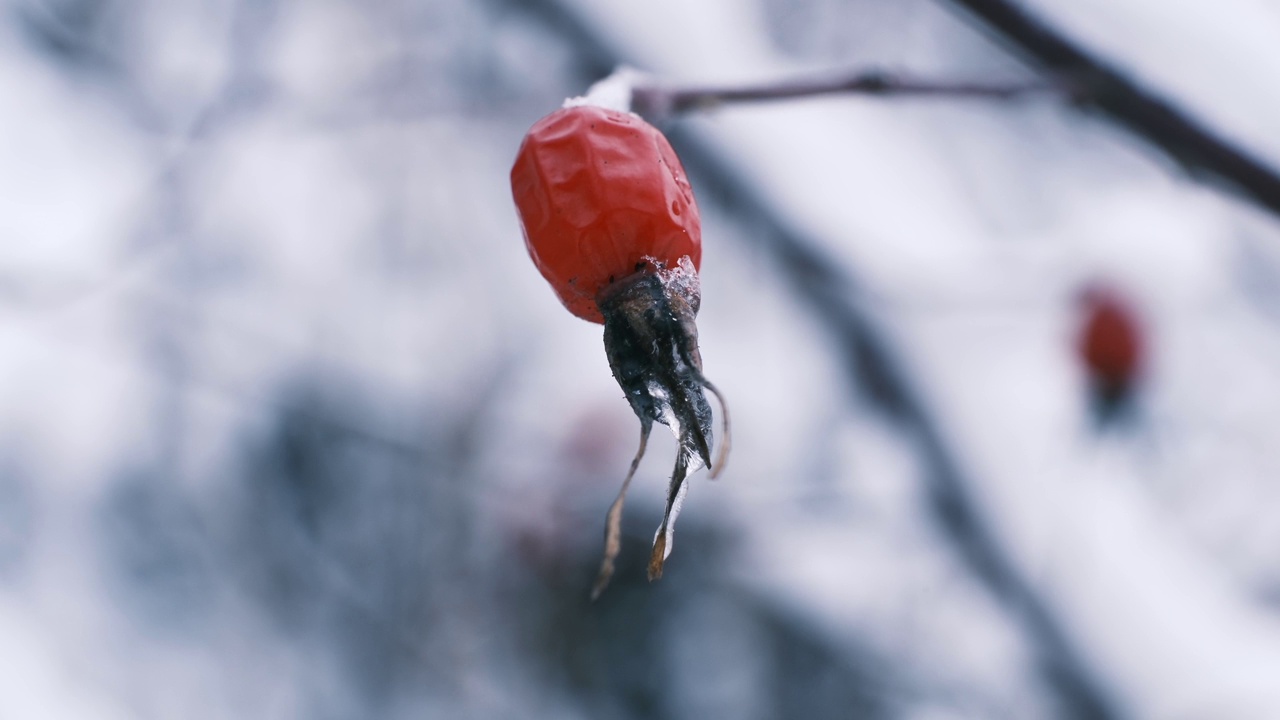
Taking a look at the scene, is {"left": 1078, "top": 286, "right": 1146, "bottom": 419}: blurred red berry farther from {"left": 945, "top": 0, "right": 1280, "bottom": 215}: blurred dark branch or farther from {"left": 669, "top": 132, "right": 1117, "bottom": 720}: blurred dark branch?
{"left": 945, "top": 0, "right": 1280, "bottom": 215}: blurred dark branch

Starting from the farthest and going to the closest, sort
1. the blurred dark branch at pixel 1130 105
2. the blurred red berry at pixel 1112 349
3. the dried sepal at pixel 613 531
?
the blurred red berry at pixel 1112 349 → the blurred dark branch at pixel 1130 105 → the dried sepal at pixel 613 531

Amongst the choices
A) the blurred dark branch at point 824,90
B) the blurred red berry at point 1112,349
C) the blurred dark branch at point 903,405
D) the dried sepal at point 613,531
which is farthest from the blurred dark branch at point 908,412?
the dried sepal at point 613,531

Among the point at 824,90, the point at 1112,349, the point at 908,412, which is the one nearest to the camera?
the point at 824,90

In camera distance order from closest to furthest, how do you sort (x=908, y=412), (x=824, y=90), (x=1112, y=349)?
(x=824, y=90) → (x=1112, y=349) → (x=908, y=412)

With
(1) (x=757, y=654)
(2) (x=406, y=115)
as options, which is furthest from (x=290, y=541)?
(2) (x=406, y=115)

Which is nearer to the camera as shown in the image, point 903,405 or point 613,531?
point 613,531

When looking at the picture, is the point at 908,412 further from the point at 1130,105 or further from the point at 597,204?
the point at 597,204

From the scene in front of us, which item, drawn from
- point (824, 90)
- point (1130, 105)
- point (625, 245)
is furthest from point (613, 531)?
point (1130, 105)

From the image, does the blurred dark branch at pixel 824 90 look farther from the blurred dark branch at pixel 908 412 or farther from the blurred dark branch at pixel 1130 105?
the blurred dark branch at pixel 908 412
